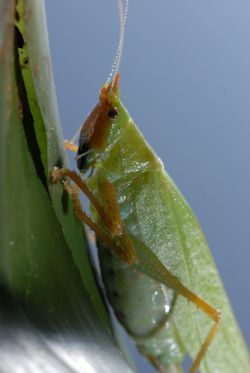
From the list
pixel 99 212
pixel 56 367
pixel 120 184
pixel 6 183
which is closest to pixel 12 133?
pixel 6 183

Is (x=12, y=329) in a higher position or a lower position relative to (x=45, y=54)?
lower

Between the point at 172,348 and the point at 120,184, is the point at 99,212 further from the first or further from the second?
the point at 172,348

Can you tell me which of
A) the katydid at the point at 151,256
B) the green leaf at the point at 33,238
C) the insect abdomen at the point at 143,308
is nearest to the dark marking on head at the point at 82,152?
the katydid at the point at 151,256

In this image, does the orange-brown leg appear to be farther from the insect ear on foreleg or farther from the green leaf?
the green leaf

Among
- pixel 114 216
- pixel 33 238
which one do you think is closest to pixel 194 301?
pixel 114 216

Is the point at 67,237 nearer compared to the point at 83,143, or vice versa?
the point at 67,237

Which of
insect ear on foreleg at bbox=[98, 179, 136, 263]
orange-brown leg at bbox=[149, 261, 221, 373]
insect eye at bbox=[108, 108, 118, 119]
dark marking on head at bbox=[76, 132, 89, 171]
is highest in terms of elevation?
insect eye at bbox=[108, 108, 118, 119]

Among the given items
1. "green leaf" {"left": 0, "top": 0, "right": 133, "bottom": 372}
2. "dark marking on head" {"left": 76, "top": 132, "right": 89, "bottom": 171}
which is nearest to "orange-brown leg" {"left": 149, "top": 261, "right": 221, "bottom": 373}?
"dark marking on head" {"left": 76, "top": 132, "right": 89, "bottom": 171}

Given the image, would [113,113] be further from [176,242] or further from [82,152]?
[176,242]

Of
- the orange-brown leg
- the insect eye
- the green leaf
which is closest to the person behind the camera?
the green leaf
